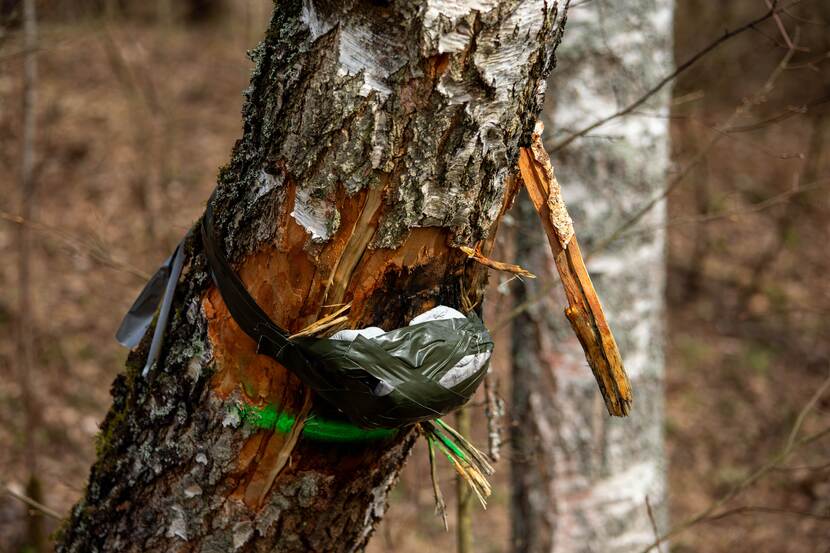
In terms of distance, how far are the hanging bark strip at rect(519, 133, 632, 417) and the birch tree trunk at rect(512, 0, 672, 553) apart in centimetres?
163

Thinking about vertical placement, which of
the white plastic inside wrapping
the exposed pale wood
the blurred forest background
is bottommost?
the white plastic inside wrapping

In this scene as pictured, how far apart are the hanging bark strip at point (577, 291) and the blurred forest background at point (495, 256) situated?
1575mm

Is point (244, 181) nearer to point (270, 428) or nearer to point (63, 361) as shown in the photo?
point (270, 428)

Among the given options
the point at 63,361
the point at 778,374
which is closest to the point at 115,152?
the point at 63,361

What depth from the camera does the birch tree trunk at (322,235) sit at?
1157mm

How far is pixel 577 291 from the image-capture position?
1411mm

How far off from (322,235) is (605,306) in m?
2.10

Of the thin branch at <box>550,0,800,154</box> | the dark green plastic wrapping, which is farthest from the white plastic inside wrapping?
the thin branch at <box>550,0,800,154</box>

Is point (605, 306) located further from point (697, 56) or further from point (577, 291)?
point (577, 291)

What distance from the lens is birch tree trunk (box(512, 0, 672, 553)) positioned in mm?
3021

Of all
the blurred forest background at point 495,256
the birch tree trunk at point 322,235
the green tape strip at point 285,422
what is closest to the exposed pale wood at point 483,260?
the birch tree trunk at point 322,235

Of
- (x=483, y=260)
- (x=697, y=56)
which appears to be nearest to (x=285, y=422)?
(x=483, y=260)

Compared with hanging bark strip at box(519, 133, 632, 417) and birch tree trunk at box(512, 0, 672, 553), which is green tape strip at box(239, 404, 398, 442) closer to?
hanging bark strip at box(519, 133, 632, 417)

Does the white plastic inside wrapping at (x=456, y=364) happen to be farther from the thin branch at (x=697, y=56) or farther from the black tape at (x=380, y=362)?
the thin branch at (x=697, y=56)
